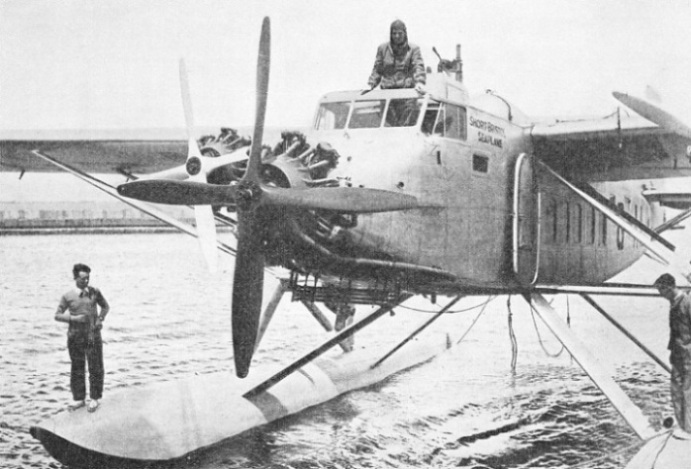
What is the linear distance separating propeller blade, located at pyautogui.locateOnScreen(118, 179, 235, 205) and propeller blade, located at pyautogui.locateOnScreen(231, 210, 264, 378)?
305 millimetres

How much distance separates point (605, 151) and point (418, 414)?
4233mm

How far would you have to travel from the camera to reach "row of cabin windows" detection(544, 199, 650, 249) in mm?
8352

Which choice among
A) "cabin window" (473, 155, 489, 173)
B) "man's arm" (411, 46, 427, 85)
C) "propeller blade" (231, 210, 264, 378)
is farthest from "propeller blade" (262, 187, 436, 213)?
"man's arm" (411, 46, 427, 85)

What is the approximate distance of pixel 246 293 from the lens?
19.5ft

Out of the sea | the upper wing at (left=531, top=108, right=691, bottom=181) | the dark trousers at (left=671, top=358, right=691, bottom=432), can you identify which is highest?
the upper wing at (left=531, top=108, right=691, bottom=181)

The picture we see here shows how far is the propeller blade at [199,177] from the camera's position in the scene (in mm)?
6375

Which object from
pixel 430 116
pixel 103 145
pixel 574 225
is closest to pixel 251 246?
pixel 430 116

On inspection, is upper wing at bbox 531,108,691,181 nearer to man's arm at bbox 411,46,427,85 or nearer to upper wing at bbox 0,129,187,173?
man's arm at bbox 411,46,427,85

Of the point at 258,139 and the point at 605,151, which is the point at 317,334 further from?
the point at 258,139

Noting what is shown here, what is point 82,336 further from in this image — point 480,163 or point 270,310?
point 480,163

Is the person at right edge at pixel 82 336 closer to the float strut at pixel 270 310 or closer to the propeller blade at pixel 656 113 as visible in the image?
the float strut at pixel 270 310

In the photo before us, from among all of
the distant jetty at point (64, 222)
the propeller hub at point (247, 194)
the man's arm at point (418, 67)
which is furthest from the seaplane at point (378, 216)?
the distant jetty at point (64, 222)

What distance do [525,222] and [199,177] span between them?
379cm

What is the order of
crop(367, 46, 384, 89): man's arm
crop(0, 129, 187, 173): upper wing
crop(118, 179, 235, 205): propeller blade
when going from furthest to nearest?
crop(0, 129, 187, 173): upper wing, crop(367, 46, 384, 89): man's arm, crop(118, 179, 235, 205): propeller blade
